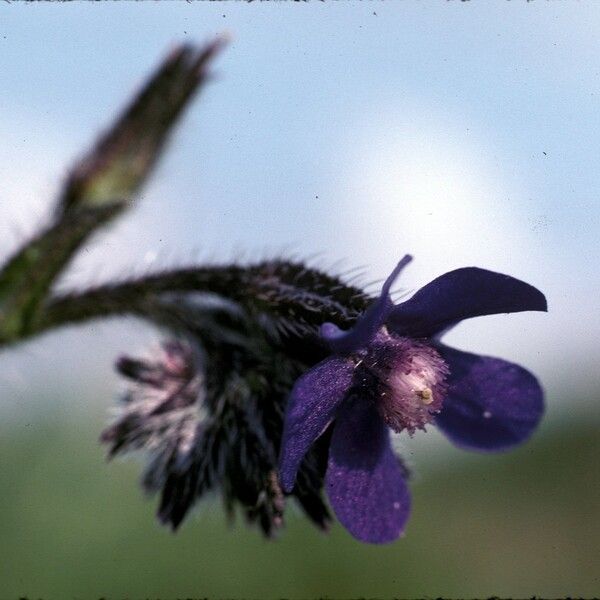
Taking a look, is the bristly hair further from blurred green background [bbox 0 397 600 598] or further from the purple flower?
blurred green background [bbox 0 397 600 598]

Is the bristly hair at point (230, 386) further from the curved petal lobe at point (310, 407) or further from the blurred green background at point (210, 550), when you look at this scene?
the blurred green background at point (210, 550)

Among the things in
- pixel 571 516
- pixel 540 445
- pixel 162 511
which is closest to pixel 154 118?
pixel 162 511

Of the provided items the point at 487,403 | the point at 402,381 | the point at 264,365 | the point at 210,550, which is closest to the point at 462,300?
the point at 402,381

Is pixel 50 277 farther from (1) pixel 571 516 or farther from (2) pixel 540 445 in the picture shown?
(2) pixel 540 445

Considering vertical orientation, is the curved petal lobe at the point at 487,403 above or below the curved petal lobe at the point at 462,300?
below

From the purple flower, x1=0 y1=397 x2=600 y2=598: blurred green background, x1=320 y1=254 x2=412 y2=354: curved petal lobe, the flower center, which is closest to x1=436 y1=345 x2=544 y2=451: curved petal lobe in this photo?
the purple flower

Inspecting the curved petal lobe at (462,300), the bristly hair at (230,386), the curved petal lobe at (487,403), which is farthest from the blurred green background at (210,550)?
the curved petal lobe at (462,300)

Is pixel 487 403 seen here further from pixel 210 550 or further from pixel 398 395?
pixel 210 550
